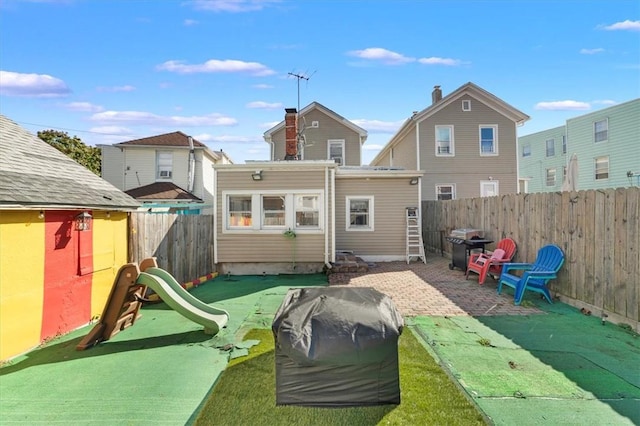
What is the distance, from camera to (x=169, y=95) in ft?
47.9

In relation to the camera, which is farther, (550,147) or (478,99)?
(550,147)

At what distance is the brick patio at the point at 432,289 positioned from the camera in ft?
20.1

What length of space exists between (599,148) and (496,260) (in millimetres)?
18280

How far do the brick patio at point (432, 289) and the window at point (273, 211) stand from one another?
254cm

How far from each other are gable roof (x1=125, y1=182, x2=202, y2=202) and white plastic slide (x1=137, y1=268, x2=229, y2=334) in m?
12.4

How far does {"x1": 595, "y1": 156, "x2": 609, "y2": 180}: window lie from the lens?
1922 centimetres

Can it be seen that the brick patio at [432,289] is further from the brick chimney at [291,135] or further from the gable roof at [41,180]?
the gable roof at [41,180]

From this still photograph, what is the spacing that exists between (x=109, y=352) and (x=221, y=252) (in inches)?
225

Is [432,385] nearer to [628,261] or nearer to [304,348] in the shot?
[304,348]

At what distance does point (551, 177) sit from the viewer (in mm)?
24875

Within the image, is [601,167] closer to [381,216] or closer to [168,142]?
[381,216]

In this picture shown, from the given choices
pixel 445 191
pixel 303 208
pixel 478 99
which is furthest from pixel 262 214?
pixel 478 99

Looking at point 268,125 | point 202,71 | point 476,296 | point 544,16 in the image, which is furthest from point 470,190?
point 202,71

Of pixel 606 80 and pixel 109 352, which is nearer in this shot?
pixel 109 352
